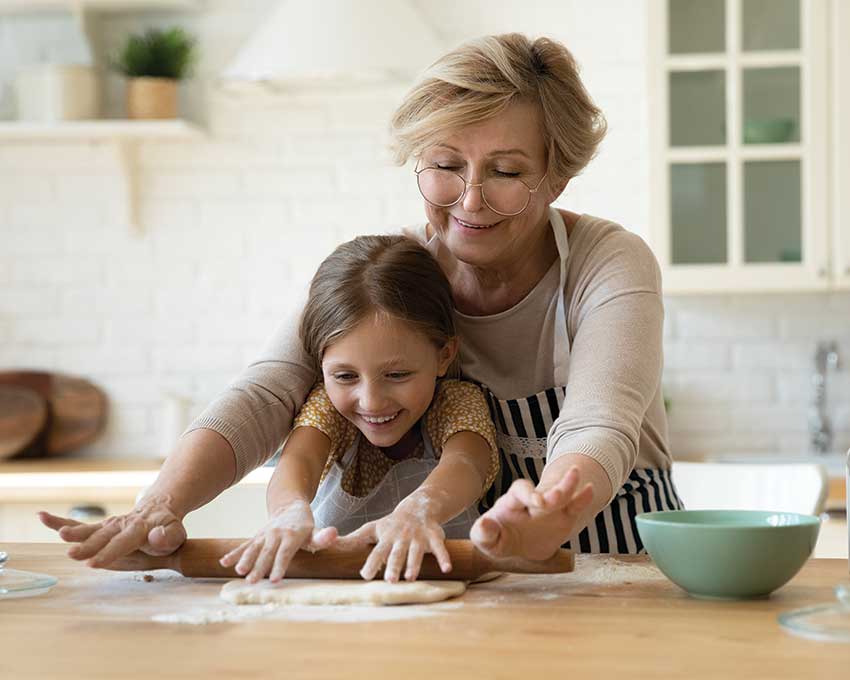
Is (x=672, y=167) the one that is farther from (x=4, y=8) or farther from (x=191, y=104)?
(x=4, y=8)

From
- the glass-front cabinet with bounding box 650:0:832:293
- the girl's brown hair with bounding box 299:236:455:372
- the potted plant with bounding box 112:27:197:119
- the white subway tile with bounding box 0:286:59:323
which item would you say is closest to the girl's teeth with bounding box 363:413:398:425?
the girl's brown hair with bounding box 299:236:455:372

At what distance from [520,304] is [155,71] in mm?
2194

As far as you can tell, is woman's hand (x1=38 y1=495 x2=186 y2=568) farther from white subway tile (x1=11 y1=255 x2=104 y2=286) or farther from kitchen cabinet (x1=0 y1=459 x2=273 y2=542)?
white subway tile (x1=11 y1=255 x2=104 y2=286)

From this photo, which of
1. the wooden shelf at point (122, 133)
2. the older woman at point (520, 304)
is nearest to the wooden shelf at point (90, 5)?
the wooden shelf at point (122, 133)

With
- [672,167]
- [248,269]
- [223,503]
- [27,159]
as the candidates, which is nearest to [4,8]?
[27,159]

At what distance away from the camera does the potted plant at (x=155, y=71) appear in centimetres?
359

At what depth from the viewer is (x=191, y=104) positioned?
3.76 metres

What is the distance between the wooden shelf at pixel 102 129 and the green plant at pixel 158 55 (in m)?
0.15

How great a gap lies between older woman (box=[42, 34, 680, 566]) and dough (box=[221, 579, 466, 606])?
204mm

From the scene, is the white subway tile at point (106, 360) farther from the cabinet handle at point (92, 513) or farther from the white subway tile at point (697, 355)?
the white subway tile at point (697, 355)

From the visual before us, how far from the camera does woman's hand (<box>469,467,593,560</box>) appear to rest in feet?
3.92

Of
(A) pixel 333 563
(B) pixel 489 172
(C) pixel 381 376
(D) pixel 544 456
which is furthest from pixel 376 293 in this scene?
(A) pixel 333 563

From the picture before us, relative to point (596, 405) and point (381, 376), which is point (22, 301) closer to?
point (381, 376)

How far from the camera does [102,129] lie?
356 centimetres
